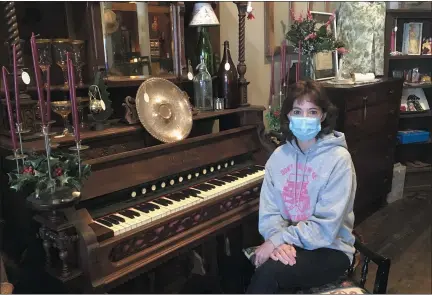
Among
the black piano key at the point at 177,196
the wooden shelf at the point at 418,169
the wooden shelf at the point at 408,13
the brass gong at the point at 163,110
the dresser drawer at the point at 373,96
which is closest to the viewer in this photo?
the black piano key at the point at 177,196

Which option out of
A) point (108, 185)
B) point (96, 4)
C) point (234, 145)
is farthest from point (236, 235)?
point (96, 4)

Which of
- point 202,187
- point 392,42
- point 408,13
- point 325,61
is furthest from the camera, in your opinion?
point 392,42

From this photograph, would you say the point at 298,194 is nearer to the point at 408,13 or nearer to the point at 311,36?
the point at 311,36

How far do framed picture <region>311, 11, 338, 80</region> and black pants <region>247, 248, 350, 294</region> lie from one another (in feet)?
5.69

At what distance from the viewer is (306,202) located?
63.2 inches

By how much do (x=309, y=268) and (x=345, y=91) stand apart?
4.94 feet

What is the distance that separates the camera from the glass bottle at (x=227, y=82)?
2.19 metres

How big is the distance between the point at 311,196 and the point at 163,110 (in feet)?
2.48

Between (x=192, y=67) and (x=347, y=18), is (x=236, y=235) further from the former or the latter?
(x=347, y=18)

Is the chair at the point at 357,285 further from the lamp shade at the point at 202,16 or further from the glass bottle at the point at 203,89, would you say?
the lamp shade at the point at 202,16

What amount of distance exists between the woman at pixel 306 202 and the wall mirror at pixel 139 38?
728mm

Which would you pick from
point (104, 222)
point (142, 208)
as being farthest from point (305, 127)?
point (104, 222)

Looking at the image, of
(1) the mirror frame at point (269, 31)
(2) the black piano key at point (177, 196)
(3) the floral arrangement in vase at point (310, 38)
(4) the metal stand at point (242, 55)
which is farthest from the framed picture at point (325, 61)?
(2) the black piano key at point (177, 196)

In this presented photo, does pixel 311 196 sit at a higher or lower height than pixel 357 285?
higher
